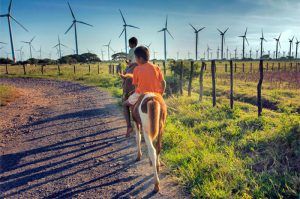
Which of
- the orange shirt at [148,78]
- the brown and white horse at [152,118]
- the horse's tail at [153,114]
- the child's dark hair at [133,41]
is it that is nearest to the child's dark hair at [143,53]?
the orange shirt at [148,78]

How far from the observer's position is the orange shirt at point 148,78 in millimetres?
5305

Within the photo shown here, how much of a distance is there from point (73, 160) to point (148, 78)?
250 centimetres

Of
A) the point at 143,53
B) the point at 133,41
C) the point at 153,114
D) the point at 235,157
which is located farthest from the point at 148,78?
the point at 133,41

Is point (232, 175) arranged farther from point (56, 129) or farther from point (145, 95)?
point (56, 129)

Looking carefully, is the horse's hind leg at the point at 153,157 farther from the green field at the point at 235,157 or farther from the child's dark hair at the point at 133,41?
the child's dark hair at the point at 133,41

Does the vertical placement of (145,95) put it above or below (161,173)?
above

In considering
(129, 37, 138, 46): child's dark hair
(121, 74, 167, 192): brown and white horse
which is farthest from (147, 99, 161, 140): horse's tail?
(129, 37, 138, 46): child's dark hair

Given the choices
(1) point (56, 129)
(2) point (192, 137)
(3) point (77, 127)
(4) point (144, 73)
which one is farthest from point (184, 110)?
(4) point (144, 73)

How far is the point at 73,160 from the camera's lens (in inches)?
239

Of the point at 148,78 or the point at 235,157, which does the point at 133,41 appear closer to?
the point at 148,78

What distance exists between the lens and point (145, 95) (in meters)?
4.97

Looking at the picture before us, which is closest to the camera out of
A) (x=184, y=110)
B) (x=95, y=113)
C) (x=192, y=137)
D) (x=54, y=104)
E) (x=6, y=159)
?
(x=6, y=159)

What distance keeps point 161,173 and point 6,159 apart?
3582 mm

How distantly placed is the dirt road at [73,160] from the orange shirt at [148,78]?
63.0 inches
